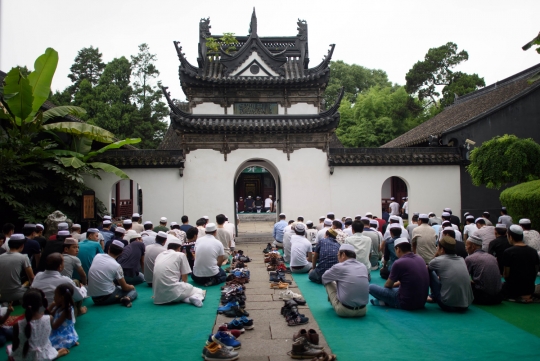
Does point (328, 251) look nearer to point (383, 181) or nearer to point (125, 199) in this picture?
point (383, 181)

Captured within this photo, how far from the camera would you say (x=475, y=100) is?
2511 centimetres

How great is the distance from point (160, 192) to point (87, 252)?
8923 mm

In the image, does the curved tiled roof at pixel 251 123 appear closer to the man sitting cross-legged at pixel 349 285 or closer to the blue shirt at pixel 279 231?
the blue shirt at pixel 279 231

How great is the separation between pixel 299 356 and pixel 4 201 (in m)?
11.0

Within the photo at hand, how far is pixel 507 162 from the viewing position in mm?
12875

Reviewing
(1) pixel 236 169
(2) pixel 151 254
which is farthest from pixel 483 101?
(2) pixel 151 254

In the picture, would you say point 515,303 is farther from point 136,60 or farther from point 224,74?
point 136,60

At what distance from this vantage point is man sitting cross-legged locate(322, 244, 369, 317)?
6938 mm

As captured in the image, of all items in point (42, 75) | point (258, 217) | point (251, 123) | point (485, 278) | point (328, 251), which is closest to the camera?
point (485, 278)

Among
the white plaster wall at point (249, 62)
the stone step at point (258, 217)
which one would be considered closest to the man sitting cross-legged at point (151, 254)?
the white plaster wall at point (249, 62)

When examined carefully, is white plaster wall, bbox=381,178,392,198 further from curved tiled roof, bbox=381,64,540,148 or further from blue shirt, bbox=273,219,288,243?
blue shirt, bbox=273,219,288,243

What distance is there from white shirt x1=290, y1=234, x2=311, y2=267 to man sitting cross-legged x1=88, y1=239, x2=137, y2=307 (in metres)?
4.20

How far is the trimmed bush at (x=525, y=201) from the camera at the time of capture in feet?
38.0

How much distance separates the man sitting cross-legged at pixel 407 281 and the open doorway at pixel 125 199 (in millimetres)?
14157
